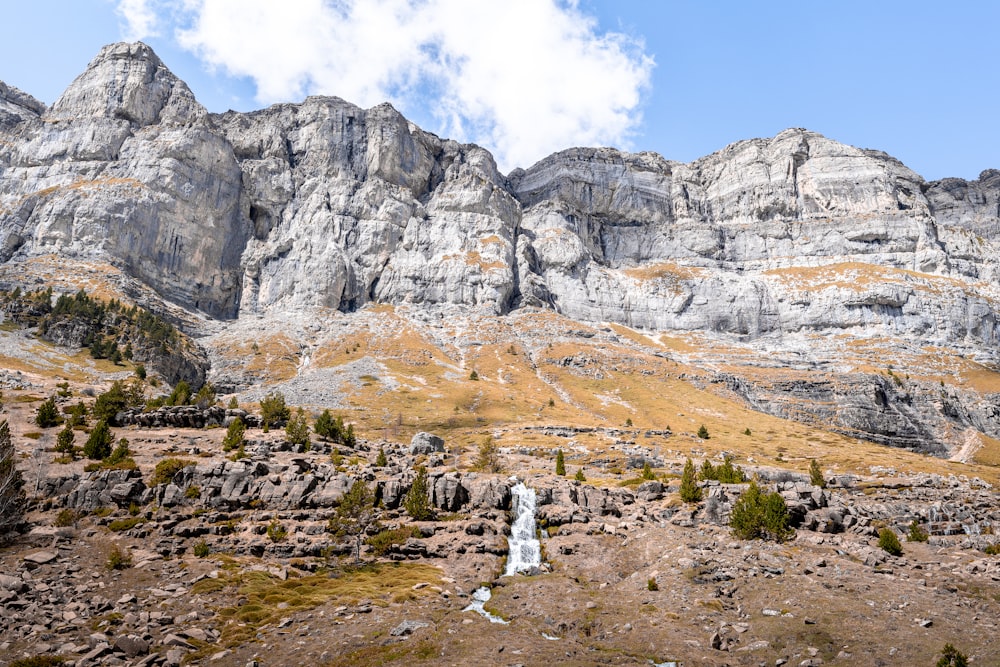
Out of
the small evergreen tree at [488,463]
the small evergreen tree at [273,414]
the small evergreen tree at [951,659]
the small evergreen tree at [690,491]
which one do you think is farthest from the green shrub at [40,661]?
the small evergreen tree at [488,463]

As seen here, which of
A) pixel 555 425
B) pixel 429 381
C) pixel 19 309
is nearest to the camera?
pixel 555 425

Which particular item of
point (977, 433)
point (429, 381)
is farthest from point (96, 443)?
point (977, 433)

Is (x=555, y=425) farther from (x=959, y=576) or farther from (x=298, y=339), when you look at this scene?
(x=298, y=339)

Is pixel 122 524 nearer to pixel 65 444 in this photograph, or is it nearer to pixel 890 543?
pixel 65 444

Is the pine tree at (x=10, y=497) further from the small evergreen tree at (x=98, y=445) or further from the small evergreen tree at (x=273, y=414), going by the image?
the small evergreen tree at (x=273, y=414)

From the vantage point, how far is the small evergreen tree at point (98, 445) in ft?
191

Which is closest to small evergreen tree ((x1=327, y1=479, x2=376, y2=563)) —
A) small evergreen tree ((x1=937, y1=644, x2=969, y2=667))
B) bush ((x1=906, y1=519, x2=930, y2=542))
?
small evergreen tree ((x1=937, y1=644, x2=969, y2=667))

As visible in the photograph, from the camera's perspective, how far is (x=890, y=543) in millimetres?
44969

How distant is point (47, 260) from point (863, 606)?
728 ft

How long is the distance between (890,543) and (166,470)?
66049 mm

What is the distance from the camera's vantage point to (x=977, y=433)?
143250 mm

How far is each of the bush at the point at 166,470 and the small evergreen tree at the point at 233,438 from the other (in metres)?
6.96

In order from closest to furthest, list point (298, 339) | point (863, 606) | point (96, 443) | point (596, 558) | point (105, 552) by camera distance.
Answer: point (863, 606), point (105, 552), point (596, 558), point (96, 443), point (298, 339)

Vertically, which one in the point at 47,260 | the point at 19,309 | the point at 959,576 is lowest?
the point at 959,576
